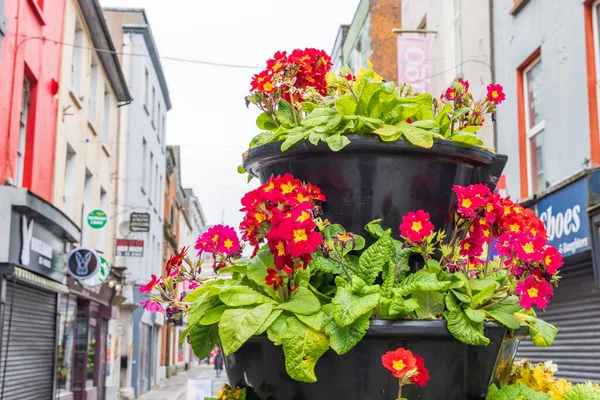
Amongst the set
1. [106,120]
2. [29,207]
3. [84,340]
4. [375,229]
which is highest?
[106,120]

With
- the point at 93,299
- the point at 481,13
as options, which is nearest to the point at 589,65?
the point at 481,13

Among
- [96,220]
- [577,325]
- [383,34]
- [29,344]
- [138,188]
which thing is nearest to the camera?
[577,325]

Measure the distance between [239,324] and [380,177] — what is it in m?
0.74

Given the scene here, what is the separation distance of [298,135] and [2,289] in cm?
937

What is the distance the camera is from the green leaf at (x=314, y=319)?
7.51ft

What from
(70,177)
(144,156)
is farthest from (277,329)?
(144,156)

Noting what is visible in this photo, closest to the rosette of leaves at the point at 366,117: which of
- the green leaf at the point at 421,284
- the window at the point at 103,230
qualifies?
the green leaf at the point at 421,284

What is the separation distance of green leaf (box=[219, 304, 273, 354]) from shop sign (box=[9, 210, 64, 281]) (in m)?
9.41

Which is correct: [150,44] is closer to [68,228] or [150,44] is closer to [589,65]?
[68,228]

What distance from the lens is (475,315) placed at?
2.33 meters

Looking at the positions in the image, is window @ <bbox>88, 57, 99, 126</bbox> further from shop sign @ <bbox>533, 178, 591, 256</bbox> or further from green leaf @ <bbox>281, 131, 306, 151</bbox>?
green leaf @ <bbox>281, 131, 306, 151</bbox>

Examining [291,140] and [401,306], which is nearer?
[401,306]

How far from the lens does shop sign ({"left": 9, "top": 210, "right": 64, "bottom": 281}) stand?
11.1 meters

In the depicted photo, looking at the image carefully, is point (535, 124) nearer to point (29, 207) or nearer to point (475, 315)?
point (29, 207)
